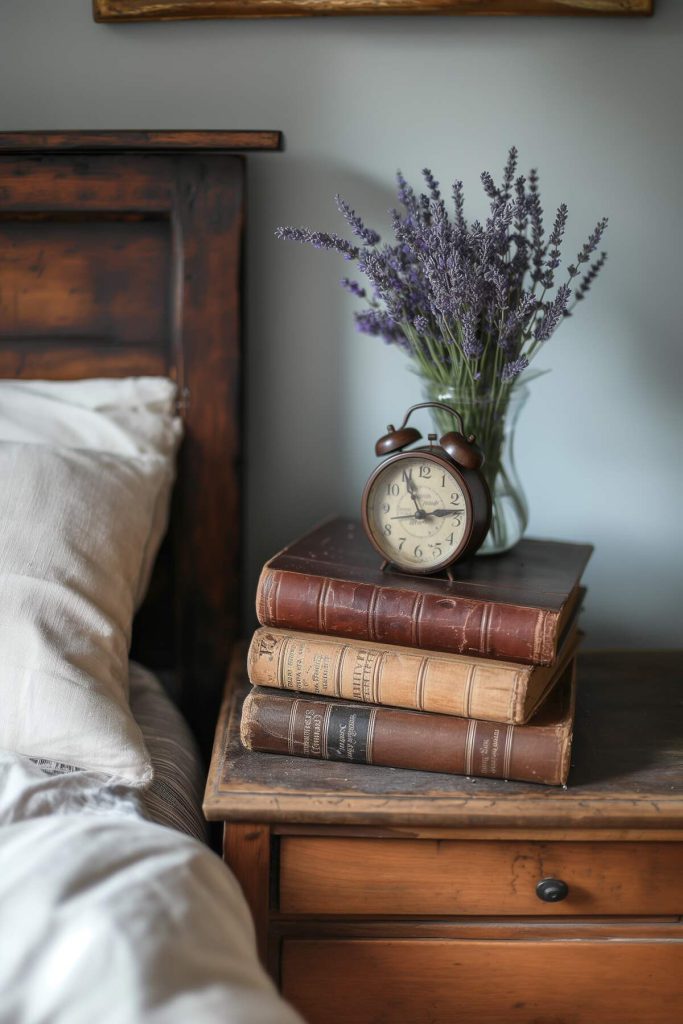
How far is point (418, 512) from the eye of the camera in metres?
1.05

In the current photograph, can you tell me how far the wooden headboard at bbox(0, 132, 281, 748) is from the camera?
1241 mm

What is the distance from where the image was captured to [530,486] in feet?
4.60

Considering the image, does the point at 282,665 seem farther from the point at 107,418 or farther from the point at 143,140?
the point at 143,140

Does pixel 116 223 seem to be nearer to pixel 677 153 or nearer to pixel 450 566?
pixel 450 566

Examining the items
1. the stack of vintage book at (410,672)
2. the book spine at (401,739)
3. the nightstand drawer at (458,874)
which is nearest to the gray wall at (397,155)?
the stack of vintage book at (410,672)

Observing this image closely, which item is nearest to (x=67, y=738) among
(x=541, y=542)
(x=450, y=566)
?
(x=450, y=566)

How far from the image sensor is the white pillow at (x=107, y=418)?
1.23 m

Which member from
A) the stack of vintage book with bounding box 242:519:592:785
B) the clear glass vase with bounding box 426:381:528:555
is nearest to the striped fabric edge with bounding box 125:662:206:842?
the stack of vintage book with bounding box 242:519:592:785

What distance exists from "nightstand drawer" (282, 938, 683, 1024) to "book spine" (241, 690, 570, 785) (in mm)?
187

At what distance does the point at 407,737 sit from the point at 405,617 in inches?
5.0

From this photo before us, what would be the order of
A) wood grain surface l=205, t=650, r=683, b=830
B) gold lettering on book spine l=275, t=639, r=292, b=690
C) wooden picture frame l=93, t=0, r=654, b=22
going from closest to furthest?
wood grain surface l=205, t=650, r=683, b=830, gold lettering on book spine l=275, t=639, r=292, b=690, wooden picture frame l=93, t=0, r=654, b=22

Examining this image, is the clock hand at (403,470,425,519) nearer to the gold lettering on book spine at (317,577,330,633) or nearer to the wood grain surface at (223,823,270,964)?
the gold lettering on book spine at (317,577,330,633)

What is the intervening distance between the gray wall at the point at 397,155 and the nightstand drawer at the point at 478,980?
660mm

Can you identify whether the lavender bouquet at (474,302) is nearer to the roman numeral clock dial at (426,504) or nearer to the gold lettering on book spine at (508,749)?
the roman numeral clock dial at (426,504)
